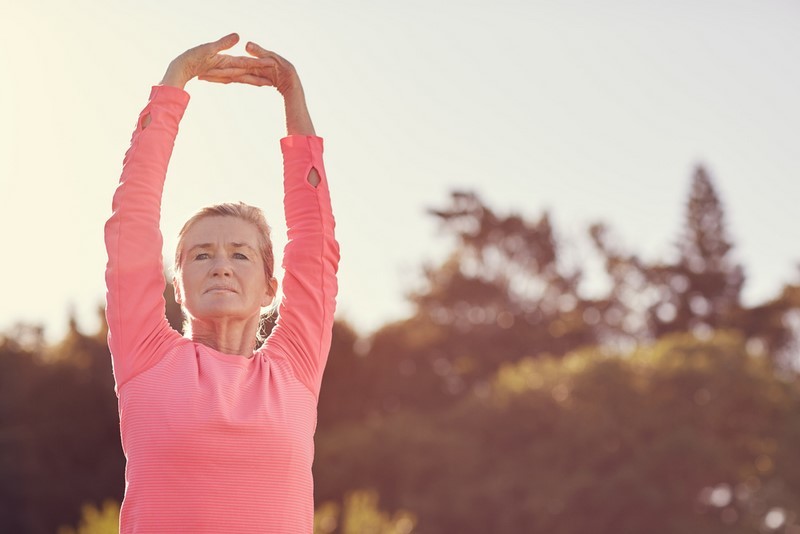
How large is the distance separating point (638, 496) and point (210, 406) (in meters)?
25.7

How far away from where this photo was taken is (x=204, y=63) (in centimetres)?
289

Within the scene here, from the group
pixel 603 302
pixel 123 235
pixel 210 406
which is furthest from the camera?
pixel 603 302

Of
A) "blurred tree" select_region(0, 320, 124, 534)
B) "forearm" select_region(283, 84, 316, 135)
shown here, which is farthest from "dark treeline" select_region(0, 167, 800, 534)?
"forearm" select_region(283, 84, 316, 135)

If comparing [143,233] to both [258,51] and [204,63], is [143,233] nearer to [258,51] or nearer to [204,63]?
[204,63]

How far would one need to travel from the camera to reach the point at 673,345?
97.0ft

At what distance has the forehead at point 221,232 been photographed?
8.81 ft

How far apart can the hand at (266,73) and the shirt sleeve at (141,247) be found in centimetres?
20

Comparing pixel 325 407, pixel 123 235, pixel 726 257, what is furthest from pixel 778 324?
pixel 123 235

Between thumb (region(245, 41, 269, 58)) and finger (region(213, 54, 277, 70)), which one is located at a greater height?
thumb (region(245, 41, 269, 58))

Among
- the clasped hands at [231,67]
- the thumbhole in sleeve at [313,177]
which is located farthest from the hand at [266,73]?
the thumbhole in sleeve at [313,177]

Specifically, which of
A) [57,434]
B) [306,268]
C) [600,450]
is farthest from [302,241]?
[600,450]

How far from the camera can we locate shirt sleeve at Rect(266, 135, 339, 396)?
2.76 m

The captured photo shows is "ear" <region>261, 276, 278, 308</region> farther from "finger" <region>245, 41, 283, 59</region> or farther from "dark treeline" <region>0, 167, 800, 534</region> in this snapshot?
"dark treeline" <region>0, 167, 800, 534</region>

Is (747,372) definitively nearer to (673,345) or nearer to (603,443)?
(673,345)
